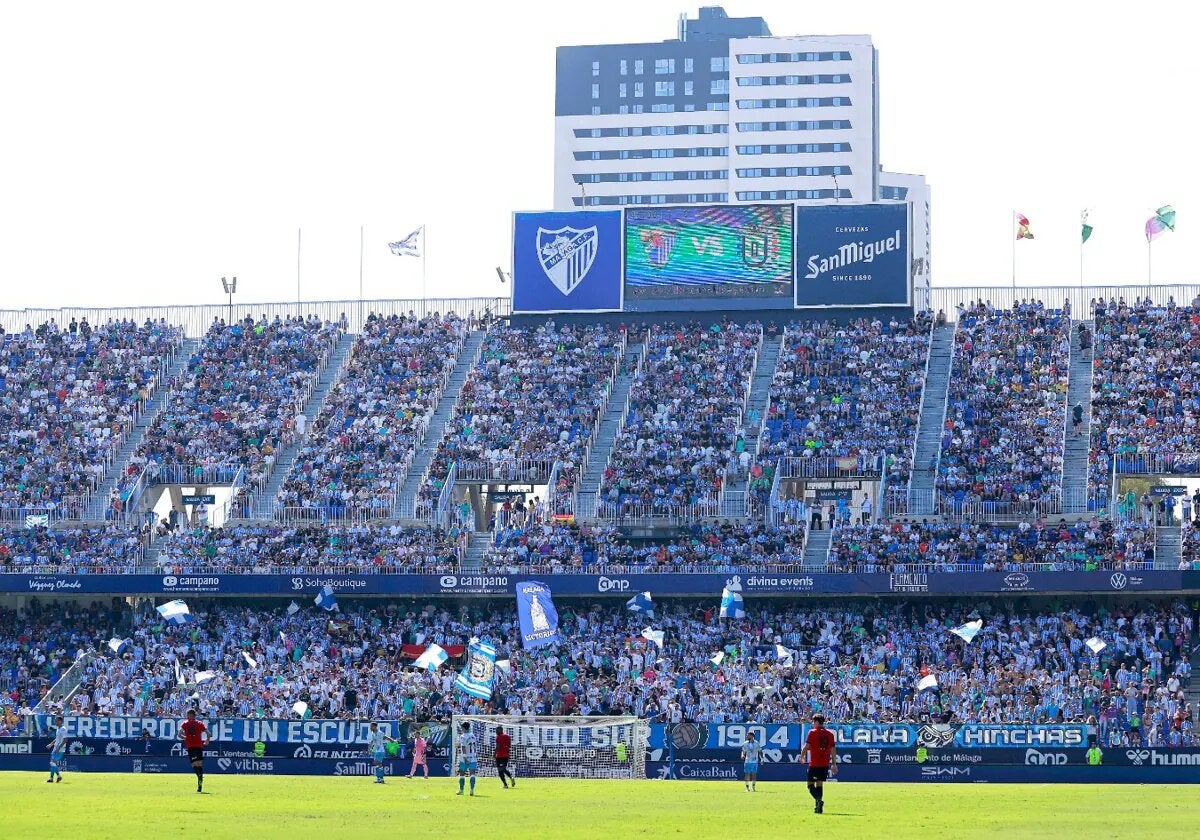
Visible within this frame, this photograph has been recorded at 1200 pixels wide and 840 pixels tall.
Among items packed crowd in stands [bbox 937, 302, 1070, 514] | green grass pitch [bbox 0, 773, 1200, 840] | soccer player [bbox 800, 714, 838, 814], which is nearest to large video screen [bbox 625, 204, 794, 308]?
packed crowd in stands [bbox 937, 302, 1070, 514]

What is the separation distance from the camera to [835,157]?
182 m

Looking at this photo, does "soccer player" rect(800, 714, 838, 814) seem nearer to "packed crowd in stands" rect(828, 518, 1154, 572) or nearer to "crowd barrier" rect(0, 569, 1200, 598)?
"crowd barrier" rect(0, 569, 1200, 598)

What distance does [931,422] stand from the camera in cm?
7562

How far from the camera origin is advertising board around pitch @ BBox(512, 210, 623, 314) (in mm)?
84250

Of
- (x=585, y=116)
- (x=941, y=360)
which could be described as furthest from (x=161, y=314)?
(x=585, y=116)

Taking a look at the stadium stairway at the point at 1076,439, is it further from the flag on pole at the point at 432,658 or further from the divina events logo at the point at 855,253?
the flag on pole at the point at 432,658

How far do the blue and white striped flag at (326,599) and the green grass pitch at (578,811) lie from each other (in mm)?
17150

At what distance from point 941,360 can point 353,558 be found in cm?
2479

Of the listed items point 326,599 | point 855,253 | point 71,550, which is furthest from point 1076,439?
point 71,550

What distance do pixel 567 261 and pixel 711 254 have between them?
6.10 m

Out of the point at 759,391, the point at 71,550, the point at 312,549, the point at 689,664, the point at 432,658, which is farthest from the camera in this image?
the point at 759,391

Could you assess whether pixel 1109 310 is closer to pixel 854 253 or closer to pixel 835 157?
pixel 854 253

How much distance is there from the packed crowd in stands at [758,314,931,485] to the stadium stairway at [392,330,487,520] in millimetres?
12953

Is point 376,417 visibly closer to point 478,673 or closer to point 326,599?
point 326,599
